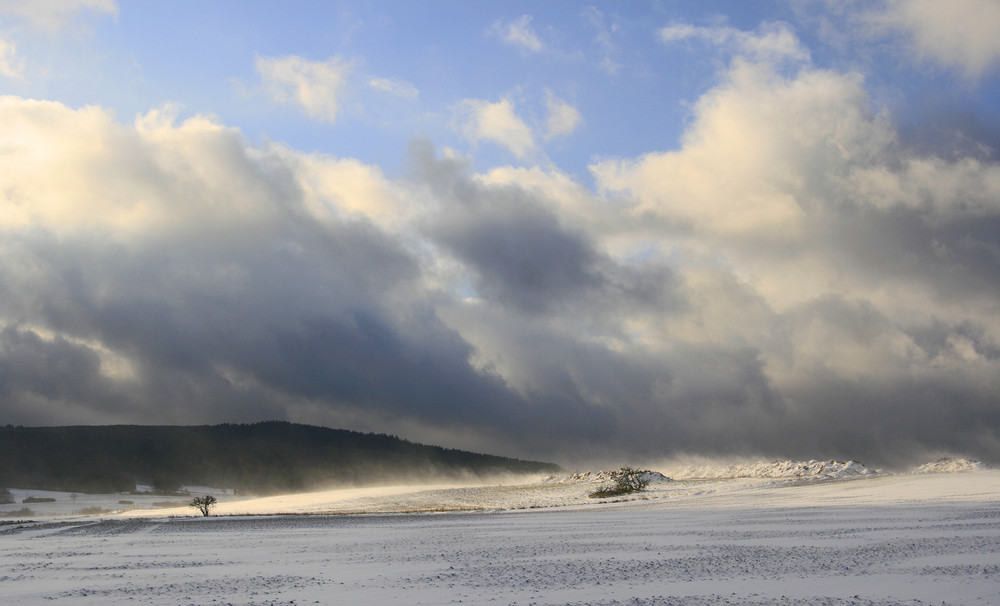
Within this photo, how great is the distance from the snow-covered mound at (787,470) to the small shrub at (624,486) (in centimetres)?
1988

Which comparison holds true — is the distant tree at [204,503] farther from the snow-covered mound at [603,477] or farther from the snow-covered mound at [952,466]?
the snow-covered mound at [952,466]

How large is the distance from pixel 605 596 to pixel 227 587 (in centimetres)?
958

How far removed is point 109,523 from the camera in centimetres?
4775

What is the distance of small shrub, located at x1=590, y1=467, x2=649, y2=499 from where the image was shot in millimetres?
68250

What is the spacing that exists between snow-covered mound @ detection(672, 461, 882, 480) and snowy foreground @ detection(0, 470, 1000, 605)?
3404 cm

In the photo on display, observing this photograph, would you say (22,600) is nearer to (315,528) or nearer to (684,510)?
(315,528)

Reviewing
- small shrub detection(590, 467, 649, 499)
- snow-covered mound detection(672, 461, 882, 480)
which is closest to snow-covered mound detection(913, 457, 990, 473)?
snow-covered mound detection(672, 461, 882, 480)

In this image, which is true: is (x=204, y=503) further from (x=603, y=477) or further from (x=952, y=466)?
(x=952, y=466)

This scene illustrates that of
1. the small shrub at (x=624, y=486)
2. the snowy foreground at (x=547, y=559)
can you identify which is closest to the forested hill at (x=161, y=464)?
the small shrub at (x=624, y=486)

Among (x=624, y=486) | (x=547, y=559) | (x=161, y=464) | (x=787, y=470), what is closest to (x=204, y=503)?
(x=624, y=486)

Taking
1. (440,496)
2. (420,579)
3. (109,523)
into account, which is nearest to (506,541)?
(420,579)

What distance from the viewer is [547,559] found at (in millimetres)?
21344

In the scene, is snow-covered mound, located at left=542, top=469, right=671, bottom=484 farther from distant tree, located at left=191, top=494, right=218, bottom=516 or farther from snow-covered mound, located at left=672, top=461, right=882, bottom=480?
distant tree, located at left=191, top=494, right=218, bottom=516

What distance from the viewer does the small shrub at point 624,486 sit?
6825 cm
